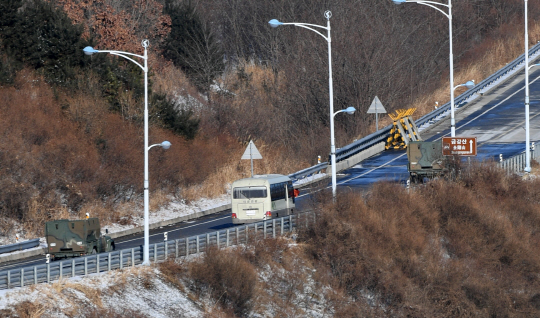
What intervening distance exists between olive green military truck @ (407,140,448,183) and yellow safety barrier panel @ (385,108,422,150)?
9.30m

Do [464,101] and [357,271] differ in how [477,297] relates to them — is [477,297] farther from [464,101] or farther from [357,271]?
[464,101]

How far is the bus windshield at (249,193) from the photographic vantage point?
112ft

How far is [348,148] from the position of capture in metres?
46.4

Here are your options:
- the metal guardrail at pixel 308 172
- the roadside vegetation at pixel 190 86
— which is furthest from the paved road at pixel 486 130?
the roadside vegetation at pixel 190 86

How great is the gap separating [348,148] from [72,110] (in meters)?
15.2

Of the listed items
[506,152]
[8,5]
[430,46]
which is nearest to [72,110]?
[8,5]

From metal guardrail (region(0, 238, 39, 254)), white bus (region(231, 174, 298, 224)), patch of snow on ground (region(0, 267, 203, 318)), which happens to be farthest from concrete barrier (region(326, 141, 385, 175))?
patch of snow on ground (region(0, 267, 203, 318))

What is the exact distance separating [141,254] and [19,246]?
6275 mm

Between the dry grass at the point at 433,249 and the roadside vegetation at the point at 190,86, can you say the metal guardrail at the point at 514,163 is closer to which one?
the dry grass at the point at 433,249

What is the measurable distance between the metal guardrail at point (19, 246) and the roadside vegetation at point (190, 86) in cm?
266

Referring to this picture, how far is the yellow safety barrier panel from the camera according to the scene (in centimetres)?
4869

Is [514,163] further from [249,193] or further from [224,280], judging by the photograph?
[224,280]

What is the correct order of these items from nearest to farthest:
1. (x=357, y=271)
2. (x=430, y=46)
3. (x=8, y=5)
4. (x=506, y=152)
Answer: (x=357, y=271) → (x=8, y=5) → (x=506, y=152) → (x=430, y=46)

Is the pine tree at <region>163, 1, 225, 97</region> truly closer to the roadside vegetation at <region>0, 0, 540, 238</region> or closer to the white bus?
the roadside vegetation at <region>0, 0, 540, 238</region>
